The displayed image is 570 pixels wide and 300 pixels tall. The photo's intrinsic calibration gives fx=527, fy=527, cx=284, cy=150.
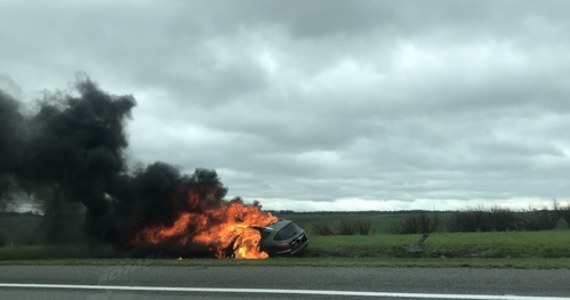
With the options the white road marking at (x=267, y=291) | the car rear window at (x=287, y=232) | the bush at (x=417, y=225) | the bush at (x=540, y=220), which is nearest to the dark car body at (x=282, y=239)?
the car rear window at (x=287, y=232)

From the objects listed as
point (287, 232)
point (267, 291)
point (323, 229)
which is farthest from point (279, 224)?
point (323, 229)

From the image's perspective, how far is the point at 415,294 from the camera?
23.0 feet

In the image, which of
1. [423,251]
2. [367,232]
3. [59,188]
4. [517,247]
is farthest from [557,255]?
[59,188]

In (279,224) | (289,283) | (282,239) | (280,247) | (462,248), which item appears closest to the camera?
(289,283)

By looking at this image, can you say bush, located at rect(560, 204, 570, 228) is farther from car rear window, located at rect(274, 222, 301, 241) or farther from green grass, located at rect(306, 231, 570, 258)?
car rear window, located at rect(274, 222, 301, 241)

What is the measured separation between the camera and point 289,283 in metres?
8.41

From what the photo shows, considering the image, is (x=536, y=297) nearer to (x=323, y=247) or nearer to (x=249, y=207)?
(x=323, y=247)

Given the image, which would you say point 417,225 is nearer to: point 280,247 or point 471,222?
point 471,222

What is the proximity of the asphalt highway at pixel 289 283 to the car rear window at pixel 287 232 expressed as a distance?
5.57 meters

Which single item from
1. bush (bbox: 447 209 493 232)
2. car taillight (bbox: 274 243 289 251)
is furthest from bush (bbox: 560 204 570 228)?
car taillight (bbox: 274 243 289 251)

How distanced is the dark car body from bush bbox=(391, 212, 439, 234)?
13.7m

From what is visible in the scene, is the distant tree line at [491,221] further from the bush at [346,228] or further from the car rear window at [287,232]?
the car rear window at [287,232]

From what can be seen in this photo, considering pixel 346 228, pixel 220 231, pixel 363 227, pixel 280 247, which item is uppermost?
pixel 363 227

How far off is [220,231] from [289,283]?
10.9 metres
